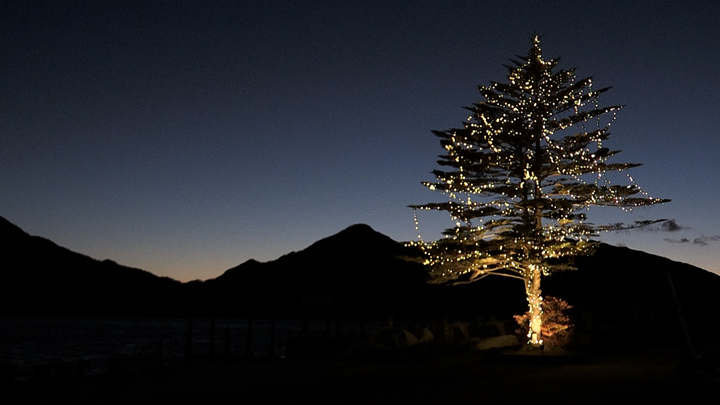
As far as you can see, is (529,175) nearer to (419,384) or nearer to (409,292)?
(419,384)

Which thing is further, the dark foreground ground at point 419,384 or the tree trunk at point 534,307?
the tree trunk at point 534,307

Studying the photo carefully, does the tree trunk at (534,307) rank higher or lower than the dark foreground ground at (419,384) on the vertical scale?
higher

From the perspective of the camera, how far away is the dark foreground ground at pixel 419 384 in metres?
15.3

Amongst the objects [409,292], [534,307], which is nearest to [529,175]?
[534,307]

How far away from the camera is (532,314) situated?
27766 mm

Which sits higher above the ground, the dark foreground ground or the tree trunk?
the tree trunk

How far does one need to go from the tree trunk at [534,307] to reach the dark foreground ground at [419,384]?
1.99m

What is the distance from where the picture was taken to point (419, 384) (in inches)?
734

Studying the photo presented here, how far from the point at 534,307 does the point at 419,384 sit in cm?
1055

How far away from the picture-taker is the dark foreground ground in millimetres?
15344

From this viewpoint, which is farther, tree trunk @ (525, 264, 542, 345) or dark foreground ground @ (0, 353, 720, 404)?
tree trunk @ (525, 264, 542, 345)

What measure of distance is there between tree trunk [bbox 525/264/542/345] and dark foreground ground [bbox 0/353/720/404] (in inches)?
78.4

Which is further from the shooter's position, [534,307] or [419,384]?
[534,307]

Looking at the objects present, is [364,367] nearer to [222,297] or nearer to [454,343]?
[454,343]
